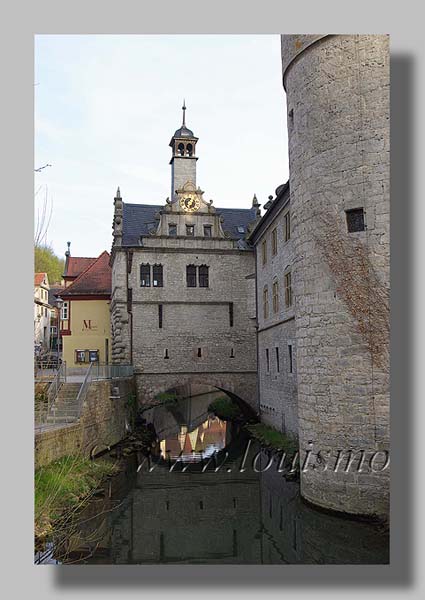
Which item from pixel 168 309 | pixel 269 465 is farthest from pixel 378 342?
pixel 168 309

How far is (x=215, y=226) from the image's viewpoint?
23.8 m

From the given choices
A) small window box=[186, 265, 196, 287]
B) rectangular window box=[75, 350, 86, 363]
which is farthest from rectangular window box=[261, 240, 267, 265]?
rectangular window box=[75, 350, 86, 363]

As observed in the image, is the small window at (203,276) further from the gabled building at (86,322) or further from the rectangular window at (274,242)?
the gabled building at (86,322)

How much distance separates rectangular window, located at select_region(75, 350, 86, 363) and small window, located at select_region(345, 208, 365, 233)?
19395mm

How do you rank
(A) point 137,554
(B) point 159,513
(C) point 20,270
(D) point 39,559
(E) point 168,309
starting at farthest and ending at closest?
(E) point 168,309, (B) point 159,513, (A) point 137,554, (D) point 39,559, (C) point 20,270

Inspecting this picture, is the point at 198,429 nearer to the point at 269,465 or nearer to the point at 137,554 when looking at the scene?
the point at 269,465

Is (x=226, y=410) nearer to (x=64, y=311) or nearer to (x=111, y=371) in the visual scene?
(x=111, y=371)

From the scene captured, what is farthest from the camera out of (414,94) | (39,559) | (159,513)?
(159,513)

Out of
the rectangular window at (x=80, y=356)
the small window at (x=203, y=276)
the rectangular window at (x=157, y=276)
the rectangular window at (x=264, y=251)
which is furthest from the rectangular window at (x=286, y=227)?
the rectangular window at (x=80, y=356)

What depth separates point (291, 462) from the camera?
15.3m

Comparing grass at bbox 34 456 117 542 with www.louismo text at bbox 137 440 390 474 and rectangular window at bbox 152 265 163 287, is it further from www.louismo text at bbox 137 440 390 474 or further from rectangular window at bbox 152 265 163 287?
rectangular window at bbox 152 265 163 287

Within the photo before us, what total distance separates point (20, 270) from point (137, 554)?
5.77 metres

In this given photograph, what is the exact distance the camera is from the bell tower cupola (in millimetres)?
A: 26438

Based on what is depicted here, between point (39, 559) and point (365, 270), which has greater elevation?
point (365, 270)
